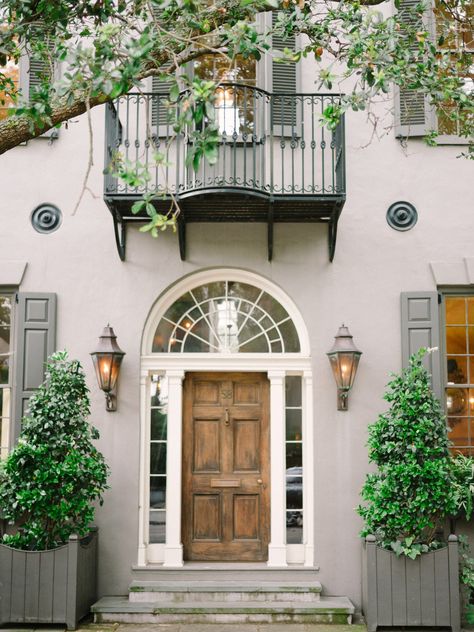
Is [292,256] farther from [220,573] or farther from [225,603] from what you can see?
[225,603]

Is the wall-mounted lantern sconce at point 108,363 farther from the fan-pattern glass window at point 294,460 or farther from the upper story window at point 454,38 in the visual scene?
the upper story window at point 454,38

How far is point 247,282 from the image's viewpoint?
8.48 metres

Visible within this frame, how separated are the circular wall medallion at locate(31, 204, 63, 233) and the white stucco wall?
6 cm

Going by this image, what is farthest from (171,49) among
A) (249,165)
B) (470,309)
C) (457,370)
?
(457,370)

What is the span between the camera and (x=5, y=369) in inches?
326

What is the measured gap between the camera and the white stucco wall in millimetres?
8125

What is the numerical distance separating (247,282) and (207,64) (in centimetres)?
253

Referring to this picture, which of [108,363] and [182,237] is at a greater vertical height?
[182,237]

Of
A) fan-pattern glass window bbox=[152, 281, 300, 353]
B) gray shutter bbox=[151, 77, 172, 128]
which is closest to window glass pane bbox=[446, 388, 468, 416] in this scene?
fan-pattern glass window bbox=[152, 281, 300, 353]

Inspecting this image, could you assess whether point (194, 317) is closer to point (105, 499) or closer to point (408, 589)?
point (105, 499)

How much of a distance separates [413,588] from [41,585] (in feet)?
11.2

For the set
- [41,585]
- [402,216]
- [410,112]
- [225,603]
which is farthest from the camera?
[410,112]

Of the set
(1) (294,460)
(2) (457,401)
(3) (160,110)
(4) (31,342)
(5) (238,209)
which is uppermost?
(3) (160,110)

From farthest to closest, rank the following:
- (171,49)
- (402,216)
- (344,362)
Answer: (402,216) < (344,362) < (171,49)
